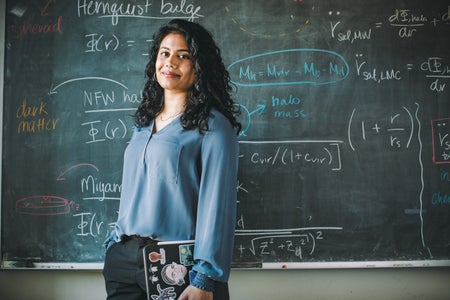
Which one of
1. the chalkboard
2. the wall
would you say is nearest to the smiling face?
the chalkboard

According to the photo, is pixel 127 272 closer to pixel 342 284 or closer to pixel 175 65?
pixel 175 65

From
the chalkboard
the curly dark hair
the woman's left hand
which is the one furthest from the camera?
the chalkboard

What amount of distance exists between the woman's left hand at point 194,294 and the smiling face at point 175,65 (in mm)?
628

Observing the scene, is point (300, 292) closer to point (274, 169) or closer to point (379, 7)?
point (274, 169)

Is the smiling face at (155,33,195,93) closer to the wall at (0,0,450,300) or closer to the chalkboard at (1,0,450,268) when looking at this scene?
the chalkboard at (1,0,450,268)

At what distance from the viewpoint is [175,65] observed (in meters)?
1.26

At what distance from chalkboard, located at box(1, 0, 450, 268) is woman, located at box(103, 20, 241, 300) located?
31.5 inches

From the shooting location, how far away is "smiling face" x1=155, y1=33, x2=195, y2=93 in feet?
4.16

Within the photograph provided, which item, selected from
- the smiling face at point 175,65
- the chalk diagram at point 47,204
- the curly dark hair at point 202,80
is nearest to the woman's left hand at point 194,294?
the curly dark hair at point 202,80

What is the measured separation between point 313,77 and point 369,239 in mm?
896

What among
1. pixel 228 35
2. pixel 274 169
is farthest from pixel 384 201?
pixel 228 35

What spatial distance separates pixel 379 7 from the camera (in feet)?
6.84

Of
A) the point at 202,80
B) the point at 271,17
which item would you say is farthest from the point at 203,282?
the point at 271,17

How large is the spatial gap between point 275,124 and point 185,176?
0.98m
